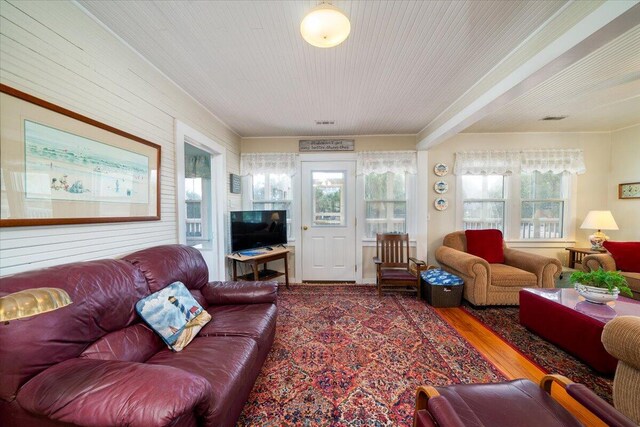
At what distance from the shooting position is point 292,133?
3.81m

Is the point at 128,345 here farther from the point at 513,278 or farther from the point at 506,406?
the point at 513,278

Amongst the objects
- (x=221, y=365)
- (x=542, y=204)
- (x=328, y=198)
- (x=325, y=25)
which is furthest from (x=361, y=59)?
(x=542, y=204)

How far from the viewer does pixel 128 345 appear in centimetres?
131

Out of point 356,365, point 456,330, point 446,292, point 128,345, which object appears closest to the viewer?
point 128,345

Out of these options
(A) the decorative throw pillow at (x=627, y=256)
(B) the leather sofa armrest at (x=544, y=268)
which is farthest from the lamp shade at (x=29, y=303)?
(A) the decorative throw pillow at (x=627, y=256)

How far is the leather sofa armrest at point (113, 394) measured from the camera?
80 cm

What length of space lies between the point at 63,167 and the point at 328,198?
3141 millimetres

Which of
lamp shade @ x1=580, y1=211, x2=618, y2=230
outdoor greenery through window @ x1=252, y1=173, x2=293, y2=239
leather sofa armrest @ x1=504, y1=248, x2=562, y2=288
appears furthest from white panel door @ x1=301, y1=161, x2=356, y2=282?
lamp shade @ x1=580, y1=211, x2=618, y2=230

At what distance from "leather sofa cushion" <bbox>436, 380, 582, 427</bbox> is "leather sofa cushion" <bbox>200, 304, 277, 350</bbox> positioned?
1.19 m

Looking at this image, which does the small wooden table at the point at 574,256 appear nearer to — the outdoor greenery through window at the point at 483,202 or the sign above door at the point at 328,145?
the outdoor greenery through window at the point at 483,202

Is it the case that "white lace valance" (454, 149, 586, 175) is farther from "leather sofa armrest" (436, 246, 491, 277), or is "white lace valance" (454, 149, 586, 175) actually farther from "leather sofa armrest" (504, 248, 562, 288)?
"leather sofa armrest" (504, 248, 562, 288)

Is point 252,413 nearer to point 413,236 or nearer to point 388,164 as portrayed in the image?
point 413,236

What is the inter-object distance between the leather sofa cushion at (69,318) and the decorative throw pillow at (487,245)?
13.4 ft

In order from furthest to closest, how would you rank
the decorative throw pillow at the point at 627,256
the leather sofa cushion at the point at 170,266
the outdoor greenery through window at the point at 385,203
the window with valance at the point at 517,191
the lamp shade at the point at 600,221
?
1. the outdoor greenery through window at the point at 385,203
2. the window with valance at the point at 517,191
3. the lamp shade at the point at 600,221
4. the decorative throw pillow at the point at 627,256
5. the leather sofa cushion at the point at 170,266
